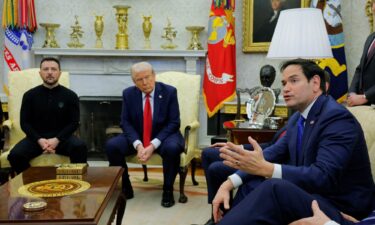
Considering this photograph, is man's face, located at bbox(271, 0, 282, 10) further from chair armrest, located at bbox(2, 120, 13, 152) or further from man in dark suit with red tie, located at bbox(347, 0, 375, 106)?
chair armrest, located at bbox(2, 120, 13, 152)

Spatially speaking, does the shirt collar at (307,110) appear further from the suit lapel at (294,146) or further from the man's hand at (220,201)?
the man's hand at (220,201)

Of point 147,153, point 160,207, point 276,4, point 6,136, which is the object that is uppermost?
point 276,4

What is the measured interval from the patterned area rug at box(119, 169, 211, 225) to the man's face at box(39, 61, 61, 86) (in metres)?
1.25

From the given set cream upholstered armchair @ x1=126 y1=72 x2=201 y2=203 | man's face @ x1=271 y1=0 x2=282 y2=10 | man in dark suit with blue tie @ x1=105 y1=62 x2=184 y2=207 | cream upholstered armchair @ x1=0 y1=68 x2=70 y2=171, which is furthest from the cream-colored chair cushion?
man's face @ x1=271 y1=0 x2=282 y2=10

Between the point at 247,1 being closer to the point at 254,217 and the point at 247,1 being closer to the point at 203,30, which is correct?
the point at 203,30

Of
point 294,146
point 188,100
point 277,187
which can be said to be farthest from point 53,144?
point 277,187

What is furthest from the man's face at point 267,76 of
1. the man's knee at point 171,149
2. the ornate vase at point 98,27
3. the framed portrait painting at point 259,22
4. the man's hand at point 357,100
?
the ornate vase at point 98,27

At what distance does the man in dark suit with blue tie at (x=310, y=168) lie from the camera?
162cm

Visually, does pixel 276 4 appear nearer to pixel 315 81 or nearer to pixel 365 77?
pixel 365 77

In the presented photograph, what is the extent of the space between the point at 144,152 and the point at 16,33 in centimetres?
270

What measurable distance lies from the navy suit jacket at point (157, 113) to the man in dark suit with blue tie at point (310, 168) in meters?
Answer: 1.66

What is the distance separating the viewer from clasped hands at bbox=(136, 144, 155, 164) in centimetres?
347

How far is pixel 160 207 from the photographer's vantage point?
3484 millimetres

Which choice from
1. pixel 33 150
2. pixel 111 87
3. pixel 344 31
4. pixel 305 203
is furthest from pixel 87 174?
pixel 344 31
